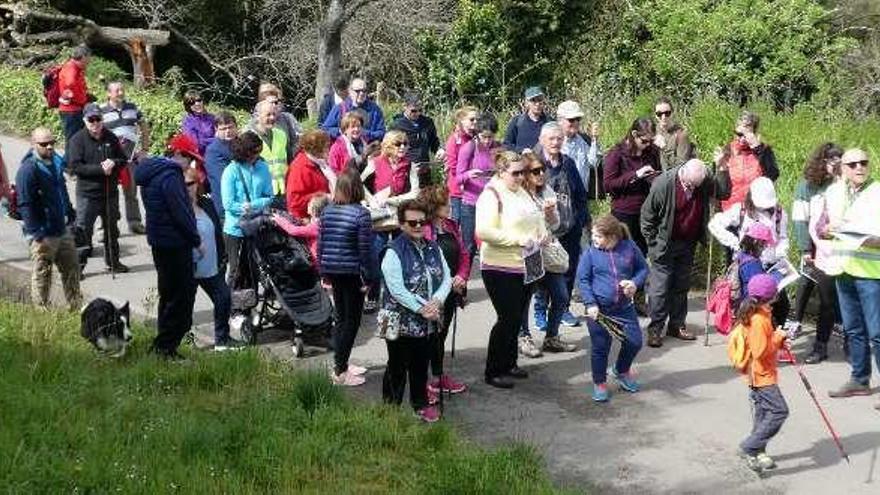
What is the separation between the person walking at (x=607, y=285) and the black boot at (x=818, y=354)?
174cm

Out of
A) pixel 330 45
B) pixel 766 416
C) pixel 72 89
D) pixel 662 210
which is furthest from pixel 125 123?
pixel 766 416

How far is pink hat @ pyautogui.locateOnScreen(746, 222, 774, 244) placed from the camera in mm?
8422

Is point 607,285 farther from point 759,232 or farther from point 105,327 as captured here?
point 105,327

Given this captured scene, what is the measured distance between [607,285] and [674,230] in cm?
140

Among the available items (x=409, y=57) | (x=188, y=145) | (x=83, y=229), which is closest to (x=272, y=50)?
(x=409, y=57)

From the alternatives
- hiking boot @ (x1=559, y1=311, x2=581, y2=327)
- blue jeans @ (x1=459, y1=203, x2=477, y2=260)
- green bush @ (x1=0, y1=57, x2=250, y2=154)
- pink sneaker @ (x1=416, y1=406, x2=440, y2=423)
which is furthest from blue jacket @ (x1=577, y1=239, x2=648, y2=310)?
green bush @ (x1=0, y1=57, x2=250, y2=154)

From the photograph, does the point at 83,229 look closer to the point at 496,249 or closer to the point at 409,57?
the point at 496,249

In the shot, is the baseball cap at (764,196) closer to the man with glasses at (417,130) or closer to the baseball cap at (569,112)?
the baseball cap at (569,112)

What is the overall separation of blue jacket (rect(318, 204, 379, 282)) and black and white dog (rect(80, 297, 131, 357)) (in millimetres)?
1644

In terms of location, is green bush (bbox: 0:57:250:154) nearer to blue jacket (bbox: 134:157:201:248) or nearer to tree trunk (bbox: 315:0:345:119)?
tree trunk (bbox: 315:0:345:119)

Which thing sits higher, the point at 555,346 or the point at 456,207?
the point at 456,207

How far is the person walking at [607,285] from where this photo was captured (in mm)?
7930

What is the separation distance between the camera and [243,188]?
878 centimetres

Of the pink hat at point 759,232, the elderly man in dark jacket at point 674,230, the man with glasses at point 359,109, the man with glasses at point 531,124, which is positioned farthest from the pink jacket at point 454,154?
the pink hat at point 759,232
